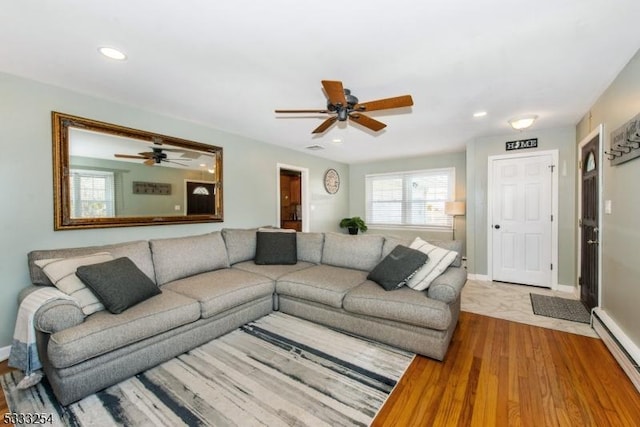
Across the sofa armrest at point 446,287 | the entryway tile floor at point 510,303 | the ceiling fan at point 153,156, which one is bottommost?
the entryway tile floor at point 510,303

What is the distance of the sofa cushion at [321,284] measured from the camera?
8.84ft

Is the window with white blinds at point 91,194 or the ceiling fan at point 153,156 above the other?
the ceiling fan at point 153,156

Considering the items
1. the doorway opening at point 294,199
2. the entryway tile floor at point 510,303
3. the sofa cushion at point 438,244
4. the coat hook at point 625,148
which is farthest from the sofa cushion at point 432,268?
the doorway opening at point 294,199

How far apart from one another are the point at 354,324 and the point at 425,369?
2.30 feet

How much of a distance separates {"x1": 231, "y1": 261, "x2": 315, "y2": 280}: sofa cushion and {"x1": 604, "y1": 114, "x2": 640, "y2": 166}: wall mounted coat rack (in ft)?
10.4

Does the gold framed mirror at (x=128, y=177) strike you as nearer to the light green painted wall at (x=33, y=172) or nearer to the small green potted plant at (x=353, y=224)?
the light green painted wall at (x=33, y=172)

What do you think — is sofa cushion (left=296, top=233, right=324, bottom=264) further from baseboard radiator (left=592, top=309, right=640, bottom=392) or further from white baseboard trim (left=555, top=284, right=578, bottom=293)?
white baseboard trim (left=555, top=284, right=578, bottom=293)

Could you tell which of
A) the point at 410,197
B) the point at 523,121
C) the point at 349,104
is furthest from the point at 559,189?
the point at 349,104

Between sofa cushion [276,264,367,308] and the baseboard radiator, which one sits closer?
the baseboard radiator

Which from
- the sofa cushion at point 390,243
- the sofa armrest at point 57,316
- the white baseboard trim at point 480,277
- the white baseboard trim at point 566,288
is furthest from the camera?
the white baseboard trim at point 480,277

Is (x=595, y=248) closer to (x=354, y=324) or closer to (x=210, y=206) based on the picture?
(x=354, y=324)

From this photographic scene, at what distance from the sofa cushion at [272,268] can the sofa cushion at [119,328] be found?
98 cm

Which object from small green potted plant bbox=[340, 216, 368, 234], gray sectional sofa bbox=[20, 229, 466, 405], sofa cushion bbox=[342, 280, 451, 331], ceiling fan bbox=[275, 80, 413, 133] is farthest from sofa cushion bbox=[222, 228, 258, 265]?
small green potted plant bbox=[340, 216, 368, 234]

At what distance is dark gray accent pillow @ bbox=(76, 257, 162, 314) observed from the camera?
2.05m
